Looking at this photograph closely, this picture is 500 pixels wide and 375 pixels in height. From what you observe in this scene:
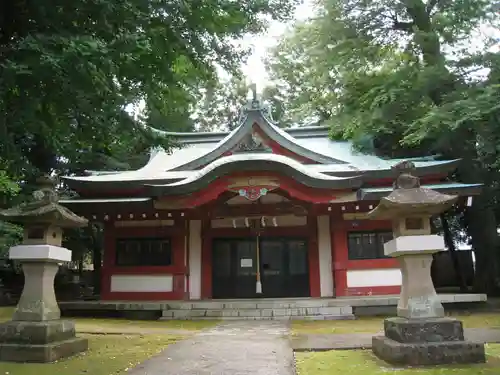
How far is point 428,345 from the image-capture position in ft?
18.7

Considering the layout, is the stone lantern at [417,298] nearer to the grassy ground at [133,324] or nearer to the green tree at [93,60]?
the green tree at [93,60]

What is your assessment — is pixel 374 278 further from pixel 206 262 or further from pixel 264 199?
pixel 206 262

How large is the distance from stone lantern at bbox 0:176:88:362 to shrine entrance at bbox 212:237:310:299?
719cm

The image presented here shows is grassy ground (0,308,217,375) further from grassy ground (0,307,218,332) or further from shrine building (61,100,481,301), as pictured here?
shrine building (61,100,481,301)

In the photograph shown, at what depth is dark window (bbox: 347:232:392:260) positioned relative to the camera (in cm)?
1307

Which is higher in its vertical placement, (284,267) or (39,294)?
(284,267)

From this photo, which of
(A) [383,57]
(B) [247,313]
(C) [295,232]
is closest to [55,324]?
(B) [247,313]

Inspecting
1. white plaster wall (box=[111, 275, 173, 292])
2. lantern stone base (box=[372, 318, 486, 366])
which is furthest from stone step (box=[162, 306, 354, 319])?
lantern stone base (box=[372, 318, 486, 366])

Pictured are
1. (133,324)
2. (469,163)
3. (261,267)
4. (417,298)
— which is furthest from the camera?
(469,163)

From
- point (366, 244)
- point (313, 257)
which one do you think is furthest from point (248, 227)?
point (366, 244)

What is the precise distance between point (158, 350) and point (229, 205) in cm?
682

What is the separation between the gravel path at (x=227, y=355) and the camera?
5.61 metres

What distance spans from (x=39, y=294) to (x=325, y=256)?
29.0 ft

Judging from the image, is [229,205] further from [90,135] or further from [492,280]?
[492,280]
